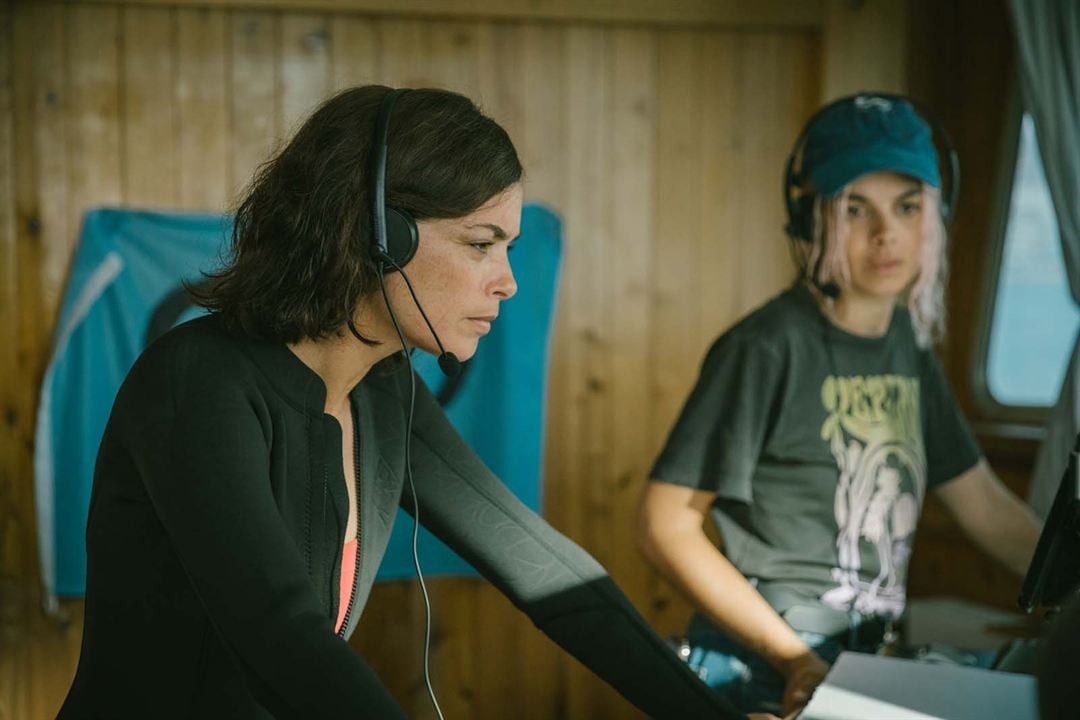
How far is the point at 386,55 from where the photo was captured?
3.24 meters

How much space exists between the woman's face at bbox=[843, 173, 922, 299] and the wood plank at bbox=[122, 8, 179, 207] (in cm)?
A: 212

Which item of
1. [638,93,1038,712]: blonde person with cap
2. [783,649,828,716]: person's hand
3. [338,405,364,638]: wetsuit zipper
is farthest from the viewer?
[638,93,1038,712]: blonde person with cap

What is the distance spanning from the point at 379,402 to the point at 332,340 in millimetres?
133

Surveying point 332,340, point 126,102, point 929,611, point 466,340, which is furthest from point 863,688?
point 126,102

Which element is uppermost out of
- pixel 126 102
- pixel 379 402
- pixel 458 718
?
pixel 126 102

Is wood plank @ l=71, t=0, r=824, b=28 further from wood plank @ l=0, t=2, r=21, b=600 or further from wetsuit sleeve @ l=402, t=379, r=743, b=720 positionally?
wetsuit sleeve @ l=402, t=379, r=743, b=720

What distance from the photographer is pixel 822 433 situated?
5.64 feet

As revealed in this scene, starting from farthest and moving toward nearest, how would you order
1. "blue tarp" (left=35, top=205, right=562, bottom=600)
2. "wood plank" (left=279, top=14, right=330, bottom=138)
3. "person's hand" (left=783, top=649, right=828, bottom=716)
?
"wood plank" (left=279, top=14, right=330, bottom=138), "blue tarp" (left=35, top=205, right=562, bottom=600), "person's hand" (left=783, top=649, right=828, bottom=716)

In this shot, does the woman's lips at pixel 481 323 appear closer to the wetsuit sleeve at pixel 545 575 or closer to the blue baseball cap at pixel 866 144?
the wetsuit sleeve at pixel 545 575

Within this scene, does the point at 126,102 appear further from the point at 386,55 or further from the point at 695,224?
the point at 695,224

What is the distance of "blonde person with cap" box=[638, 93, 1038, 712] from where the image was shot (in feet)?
5.44

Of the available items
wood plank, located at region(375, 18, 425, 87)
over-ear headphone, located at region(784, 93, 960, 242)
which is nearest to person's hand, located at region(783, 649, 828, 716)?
over-ear headphone, located at region(784, 93, 960, 242)

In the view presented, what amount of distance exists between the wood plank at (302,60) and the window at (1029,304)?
2193mm

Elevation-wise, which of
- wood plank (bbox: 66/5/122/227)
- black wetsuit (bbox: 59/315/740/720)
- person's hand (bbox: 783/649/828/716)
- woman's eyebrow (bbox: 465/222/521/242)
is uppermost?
wood plank (bbox: 66/5/122/227)
